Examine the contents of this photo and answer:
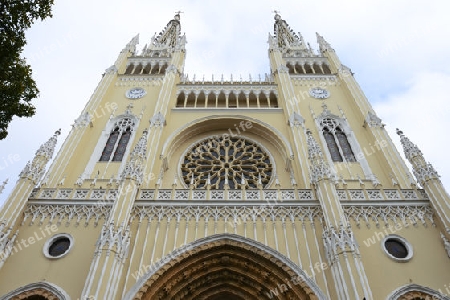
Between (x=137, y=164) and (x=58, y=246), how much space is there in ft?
12.2

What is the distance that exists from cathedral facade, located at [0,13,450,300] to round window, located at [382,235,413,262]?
4cm

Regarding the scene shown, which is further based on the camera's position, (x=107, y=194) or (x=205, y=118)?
(x=205, y=118)

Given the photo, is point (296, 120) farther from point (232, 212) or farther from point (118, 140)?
point (118, 140)

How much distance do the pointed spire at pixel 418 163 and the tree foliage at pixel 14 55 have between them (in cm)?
1264

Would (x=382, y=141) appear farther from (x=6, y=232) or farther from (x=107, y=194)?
(x=6, y=232)

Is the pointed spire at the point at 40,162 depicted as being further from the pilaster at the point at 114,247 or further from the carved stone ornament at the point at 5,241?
the pilaster at the point at 114,247

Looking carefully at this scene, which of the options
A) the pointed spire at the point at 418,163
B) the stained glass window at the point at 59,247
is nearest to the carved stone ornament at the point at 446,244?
the pointed spire at the point at 418,163

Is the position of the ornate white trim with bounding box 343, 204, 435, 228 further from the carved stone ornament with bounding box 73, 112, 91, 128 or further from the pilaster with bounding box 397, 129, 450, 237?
the carved stone ornament with bounding box 73, 112, 91, 128

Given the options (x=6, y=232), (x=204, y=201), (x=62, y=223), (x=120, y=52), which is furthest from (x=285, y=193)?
(x=120, y=52)

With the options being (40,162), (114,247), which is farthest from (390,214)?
(40,162)

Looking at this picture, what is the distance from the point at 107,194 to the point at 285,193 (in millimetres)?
6539

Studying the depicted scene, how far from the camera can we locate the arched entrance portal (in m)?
9.94

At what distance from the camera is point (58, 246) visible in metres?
10.8

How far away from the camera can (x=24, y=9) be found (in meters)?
7.91
